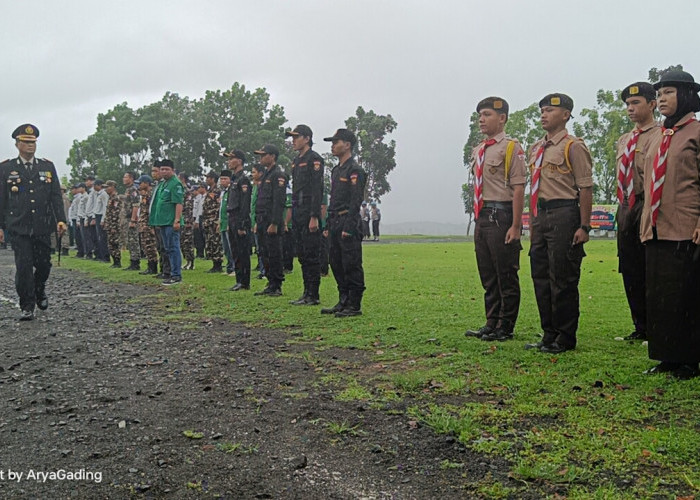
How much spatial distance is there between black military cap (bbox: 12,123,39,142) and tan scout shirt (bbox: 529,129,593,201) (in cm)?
646

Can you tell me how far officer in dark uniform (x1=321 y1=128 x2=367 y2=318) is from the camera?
7789 mm

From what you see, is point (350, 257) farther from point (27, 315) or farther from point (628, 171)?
point (27, 315)

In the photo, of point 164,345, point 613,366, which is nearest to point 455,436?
point 613,366

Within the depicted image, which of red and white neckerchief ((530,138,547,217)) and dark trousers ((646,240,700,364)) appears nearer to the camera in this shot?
dark trousers ((646,240,700,364))

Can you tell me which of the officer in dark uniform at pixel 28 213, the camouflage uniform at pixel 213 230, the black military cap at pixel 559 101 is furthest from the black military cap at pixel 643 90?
the camouflage uniform at pixel 213 230

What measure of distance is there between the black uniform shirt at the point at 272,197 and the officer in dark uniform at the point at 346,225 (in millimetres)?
1717

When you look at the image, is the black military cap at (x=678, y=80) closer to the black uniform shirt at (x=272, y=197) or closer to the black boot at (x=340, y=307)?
the black boot at (x=340, y=307)

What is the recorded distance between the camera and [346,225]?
7.80m

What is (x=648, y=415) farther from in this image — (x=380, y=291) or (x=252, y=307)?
(x=380, y=291)

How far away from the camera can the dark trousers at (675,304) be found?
14.6 ft

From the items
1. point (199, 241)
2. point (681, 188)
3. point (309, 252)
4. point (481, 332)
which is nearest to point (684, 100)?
point (681, 188)

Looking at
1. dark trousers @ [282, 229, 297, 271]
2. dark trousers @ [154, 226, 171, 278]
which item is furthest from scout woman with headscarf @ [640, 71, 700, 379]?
dark trousers @ [282, 229, 297, 271]

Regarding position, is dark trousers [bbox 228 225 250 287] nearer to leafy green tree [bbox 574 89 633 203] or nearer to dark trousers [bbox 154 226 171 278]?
dark trousers [bbox 154 226 171 278]

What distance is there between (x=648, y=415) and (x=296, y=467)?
2.12m
